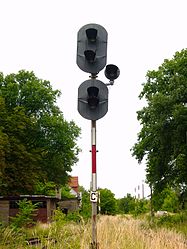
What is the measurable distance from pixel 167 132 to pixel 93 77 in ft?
78.2

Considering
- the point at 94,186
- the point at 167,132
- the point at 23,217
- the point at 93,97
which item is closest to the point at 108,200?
the point at 167,132

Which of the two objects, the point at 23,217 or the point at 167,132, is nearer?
the point at 23,217

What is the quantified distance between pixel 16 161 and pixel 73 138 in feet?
44.0

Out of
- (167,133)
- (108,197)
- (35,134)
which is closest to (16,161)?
(35,134)

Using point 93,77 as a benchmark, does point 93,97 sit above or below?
below

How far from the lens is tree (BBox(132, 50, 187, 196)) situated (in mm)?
29297

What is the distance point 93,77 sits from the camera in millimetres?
6777

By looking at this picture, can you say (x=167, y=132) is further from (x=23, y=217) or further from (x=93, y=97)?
(x=93, y=97)

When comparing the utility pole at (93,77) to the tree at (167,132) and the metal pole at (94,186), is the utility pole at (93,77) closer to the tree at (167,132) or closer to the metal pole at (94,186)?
the metal pole at (94,186)

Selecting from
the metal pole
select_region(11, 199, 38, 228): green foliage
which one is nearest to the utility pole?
the metal pole

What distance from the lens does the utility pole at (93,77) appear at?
643cm

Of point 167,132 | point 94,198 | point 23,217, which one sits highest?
point 167,132

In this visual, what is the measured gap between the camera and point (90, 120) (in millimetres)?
6566

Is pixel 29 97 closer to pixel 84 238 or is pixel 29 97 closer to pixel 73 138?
pixel 73 138
